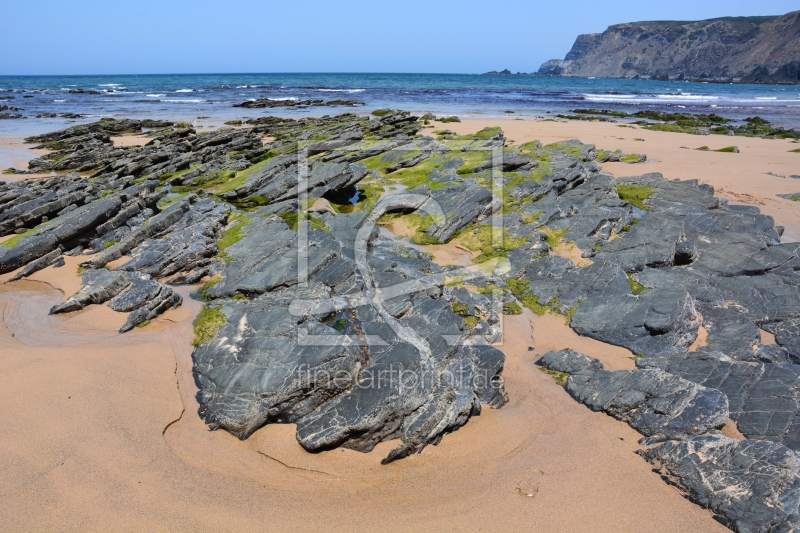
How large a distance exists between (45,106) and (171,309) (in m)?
71.2

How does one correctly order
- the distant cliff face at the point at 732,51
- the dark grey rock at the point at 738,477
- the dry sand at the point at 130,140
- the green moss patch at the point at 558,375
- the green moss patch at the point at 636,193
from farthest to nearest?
the distant cliff face at the point at 732,51
the dry sand at the point at 130,140
the green moss patch at the point at 636,193
the green moss patch at the point at 558,375
the dark grey rock at the point at 738,477

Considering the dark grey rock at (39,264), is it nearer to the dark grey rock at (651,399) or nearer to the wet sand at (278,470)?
the wet sand at (278,470)

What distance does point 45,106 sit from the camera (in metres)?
63.7

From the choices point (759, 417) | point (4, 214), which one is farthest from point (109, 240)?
point (759, 417)

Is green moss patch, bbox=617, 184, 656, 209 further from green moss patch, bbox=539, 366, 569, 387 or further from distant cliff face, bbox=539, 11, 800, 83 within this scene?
distant cliff face, bbox=539, 11, 800, 83

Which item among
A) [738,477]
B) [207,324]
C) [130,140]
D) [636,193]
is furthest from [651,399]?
[130,140]

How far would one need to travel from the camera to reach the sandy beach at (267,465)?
6.40 m

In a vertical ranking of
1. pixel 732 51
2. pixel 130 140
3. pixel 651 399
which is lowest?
pixel 651 399

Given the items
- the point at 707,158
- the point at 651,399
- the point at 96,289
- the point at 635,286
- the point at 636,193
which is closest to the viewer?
the point at 651,399

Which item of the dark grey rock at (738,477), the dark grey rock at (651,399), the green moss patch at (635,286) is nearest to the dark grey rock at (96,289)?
the dark grey rock at (651,399)

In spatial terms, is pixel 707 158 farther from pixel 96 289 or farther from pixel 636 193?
pixel 96 289

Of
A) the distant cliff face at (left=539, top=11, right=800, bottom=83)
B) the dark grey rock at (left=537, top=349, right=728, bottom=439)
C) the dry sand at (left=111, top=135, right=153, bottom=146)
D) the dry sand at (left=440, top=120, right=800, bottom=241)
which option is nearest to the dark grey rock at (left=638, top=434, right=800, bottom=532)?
the dark grey rock at (left=537, top=349, right=728, bottom=439)

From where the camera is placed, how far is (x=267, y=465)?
23.8ft

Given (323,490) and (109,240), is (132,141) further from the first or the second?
(323,490)
